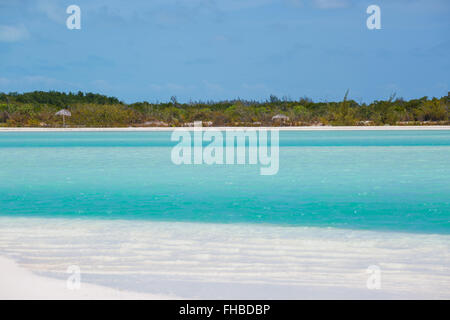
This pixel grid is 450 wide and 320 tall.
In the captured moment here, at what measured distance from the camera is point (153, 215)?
4.74 metres

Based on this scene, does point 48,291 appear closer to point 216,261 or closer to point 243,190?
point 216,261

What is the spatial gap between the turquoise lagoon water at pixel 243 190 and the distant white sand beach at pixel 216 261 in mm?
533

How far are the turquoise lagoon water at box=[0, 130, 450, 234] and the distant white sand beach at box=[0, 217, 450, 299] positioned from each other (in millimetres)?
533

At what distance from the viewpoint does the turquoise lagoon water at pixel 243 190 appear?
15.5 feet

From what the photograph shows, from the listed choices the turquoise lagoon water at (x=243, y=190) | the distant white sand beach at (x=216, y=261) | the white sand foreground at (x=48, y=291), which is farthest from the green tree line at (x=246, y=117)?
the white sand foreground at (x=48, y=291)

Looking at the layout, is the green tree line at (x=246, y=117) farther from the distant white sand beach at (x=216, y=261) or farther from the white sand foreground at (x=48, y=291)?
the white sand foreground at (x=48, y=291)

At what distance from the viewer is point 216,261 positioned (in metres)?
3.05

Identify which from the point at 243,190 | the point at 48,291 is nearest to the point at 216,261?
the point at 48,291

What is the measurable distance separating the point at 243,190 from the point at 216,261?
127 inches

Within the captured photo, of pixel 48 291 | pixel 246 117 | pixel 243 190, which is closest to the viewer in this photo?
pixel 48 291

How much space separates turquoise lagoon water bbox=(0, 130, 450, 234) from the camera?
4711 mm

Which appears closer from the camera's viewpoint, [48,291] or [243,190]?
[48,291]
